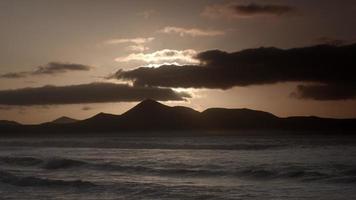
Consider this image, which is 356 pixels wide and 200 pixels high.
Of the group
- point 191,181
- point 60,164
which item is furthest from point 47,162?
point 191,181

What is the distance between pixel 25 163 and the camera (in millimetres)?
41250

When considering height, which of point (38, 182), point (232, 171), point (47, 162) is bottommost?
point (38, 182)

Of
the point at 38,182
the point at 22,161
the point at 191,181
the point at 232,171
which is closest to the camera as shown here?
the point at 191,181

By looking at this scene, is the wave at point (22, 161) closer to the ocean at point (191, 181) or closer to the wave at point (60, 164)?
the wave at point (60, 164)

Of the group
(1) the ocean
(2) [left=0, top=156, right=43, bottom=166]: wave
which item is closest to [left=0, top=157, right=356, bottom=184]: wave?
(1) the ocean

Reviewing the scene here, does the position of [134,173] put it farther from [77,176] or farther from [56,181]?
[56,181]

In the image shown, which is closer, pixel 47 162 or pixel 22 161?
pixel 47 162

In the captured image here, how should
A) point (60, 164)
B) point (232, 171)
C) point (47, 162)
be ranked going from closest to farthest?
point (232, 171) < point (60, 164) < point (47, 162)

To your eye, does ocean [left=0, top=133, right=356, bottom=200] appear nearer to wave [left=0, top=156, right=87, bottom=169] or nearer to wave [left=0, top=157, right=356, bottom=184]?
wave [left=0, top=157, right=356, bottom=184]

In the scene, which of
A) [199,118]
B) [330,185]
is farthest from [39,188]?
[199,118]

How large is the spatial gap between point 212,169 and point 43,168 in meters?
12.1

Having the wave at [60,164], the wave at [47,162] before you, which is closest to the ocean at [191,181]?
the wave at [60,164]

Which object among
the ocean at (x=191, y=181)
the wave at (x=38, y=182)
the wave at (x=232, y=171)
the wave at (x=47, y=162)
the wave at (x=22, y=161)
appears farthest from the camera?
Answer: the wave at (x=22, y=161)

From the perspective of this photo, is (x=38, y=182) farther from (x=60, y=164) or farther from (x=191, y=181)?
(x=60, y=164)
